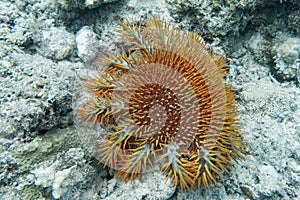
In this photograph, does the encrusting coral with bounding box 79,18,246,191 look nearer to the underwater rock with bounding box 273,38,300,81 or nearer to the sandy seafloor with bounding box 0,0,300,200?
the sandy seafloor with bounding box 0,0,300,200

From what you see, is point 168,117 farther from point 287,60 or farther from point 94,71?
point 287,60

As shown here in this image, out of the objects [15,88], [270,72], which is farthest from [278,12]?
[15,88]

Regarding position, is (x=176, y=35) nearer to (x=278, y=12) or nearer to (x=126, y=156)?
(x=126, y=156)

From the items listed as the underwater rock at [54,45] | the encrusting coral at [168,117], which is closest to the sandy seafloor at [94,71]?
the underwater rock at [54,45]

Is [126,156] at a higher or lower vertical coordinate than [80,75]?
lower

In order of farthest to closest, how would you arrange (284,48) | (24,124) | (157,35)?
(284,48), (157,35), (24,124)

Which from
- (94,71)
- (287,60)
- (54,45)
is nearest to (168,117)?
(94,71)

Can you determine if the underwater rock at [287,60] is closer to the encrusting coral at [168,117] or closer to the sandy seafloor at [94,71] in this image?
the sandy seafloor at [94,71]
